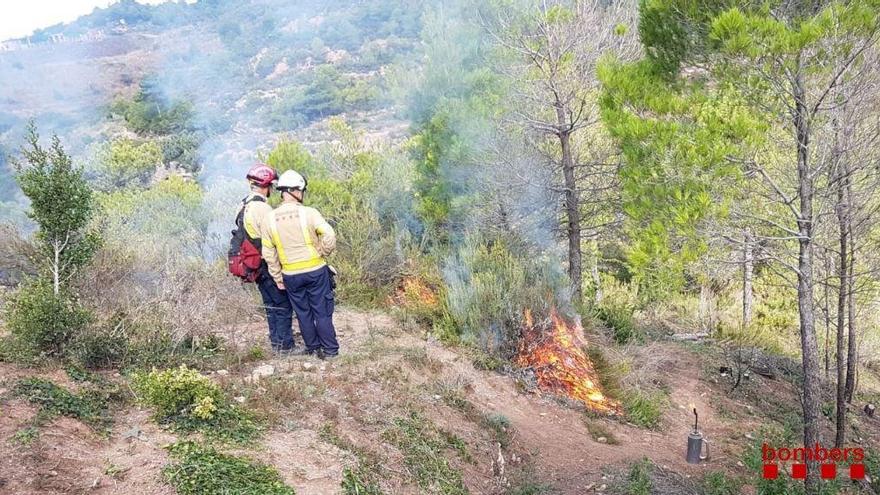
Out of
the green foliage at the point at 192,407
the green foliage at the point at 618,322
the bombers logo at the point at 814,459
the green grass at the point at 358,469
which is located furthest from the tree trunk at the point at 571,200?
the green foliage at the point at 192,407

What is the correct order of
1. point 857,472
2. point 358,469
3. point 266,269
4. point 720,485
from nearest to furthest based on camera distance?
point 358,469 → point 720,485 → point 266,269 → point 857,472

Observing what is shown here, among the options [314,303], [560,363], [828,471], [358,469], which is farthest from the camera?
[560,363]

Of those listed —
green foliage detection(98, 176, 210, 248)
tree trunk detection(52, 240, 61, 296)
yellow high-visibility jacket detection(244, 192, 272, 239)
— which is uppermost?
yellow high-visibility jacket detection(244, 192, 272, 239)

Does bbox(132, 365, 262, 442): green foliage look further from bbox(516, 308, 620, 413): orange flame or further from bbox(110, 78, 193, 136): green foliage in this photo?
bbox(110, 78, 193, 136): green foliage

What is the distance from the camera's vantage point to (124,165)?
2600 centimetres

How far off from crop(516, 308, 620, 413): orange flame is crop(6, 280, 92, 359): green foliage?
15.0 ft

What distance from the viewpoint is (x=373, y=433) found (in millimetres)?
4199

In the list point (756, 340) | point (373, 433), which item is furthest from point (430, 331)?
point (756, 340)

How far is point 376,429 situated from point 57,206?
121 inches

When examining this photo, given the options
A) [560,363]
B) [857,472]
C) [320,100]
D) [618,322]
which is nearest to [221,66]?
[320,100]

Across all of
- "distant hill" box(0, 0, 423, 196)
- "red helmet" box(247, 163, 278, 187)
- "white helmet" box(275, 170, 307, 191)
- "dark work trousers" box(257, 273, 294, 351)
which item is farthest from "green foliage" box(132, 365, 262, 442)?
"distant hill" box(0, 0, 423, 196)

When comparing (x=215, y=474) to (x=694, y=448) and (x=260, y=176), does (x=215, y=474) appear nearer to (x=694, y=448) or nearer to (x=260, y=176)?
(x=260, y=176)

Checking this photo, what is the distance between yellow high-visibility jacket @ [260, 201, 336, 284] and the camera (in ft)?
16.7

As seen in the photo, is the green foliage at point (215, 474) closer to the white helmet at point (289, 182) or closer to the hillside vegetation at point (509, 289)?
the hillside vegetation at point (509, 289)
